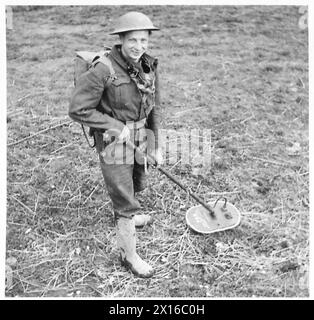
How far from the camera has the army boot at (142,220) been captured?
350cm

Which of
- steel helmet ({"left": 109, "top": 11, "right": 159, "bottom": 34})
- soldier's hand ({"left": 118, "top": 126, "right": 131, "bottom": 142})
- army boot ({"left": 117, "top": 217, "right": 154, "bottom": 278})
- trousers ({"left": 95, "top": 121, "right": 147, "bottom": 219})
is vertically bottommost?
army boot ({"left": 117, "top": 217, "right": 154, "bottom": 278})

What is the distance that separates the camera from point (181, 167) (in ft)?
13.7

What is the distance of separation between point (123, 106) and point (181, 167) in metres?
1.70

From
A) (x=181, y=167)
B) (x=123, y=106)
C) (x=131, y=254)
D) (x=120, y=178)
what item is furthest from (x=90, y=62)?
(x=181, y=167)

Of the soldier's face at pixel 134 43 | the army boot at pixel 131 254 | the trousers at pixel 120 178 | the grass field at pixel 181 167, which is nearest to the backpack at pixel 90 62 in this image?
the soldier's face at pixel 134 43

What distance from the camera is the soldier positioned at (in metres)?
2.45

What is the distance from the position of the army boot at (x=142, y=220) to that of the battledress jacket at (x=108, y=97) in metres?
1.13

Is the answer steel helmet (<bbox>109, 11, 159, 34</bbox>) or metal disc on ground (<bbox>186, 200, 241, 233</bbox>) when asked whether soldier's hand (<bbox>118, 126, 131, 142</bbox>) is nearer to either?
steel helmet (<bbox>109, 11, 159, 34</bbox>)

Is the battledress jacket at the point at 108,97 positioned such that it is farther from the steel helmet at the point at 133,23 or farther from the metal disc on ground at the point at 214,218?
the metal disc on ground at the point at 214,218

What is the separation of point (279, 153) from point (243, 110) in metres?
0.84

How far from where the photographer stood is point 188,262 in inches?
127

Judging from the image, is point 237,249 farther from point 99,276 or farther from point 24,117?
point 24,117

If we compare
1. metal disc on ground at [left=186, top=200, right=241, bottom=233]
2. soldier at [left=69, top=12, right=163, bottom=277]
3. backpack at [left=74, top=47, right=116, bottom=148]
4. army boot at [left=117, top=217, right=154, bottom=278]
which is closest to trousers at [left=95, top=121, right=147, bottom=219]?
soldier at [left=69, top=12, right=163, bottom=277]

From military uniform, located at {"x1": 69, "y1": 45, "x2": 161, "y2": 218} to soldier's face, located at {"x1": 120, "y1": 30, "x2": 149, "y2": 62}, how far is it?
7 cm
